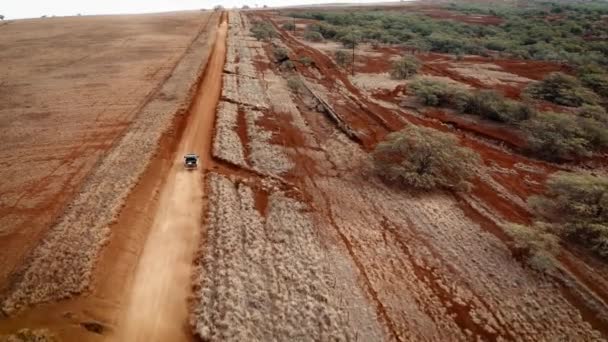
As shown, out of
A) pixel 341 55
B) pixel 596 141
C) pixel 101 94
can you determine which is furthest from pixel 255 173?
pixel 341 55

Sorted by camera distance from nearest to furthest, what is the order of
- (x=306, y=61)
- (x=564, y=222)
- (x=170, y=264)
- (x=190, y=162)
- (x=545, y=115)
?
1. (x=170, y=264)
2. (x=564, y=222)
3. (x=190, y=162)
4. (x=545, y=115)
5. (x=306, y=61)

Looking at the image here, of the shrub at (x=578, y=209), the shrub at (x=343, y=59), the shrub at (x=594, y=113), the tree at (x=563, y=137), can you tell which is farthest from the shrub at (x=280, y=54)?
the shrub at (x=578, y=209)

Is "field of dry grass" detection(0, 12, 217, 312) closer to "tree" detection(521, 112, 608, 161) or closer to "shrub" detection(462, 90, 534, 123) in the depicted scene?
"shrub" detection(462, 90, 534, 123)

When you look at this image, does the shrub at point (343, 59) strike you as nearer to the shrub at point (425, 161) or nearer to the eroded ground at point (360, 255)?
the eroded ground at point (360, 255)

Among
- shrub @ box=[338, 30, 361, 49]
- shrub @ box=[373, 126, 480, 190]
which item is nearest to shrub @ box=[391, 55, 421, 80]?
shrub @ box=[338, 30, 361, 49]

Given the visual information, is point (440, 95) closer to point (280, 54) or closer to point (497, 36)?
point (280, 54)

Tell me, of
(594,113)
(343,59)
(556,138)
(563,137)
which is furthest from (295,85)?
(594,113)
